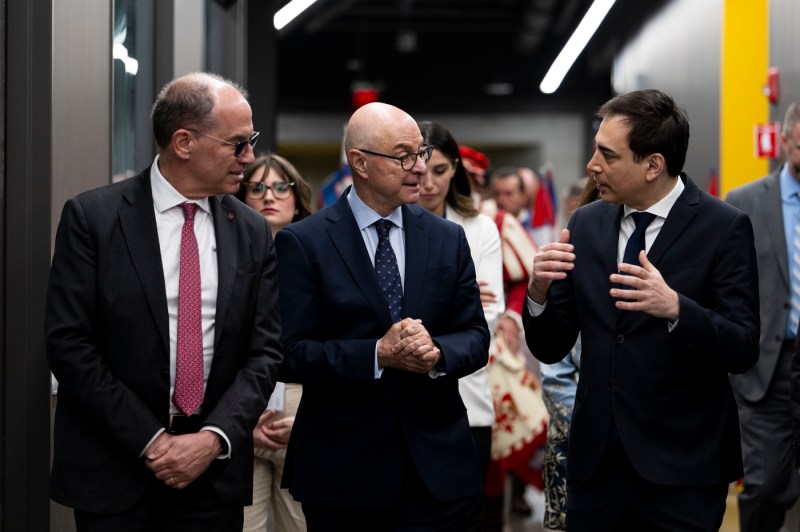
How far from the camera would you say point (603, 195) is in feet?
10.6

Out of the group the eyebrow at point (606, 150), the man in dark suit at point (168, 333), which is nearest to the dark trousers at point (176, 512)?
the man in dark suit at point (168, 333)

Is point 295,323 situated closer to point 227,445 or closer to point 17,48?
point 227,445

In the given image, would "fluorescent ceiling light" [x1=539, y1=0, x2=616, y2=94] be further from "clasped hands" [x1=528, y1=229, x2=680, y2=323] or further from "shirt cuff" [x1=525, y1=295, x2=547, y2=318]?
"clasped hands" [x1=528, y1=229, x2=680, y2=323]

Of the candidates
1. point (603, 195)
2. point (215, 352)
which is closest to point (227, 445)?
point (215, 352)

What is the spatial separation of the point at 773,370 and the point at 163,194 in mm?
2990

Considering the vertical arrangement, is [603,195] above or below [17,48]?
below

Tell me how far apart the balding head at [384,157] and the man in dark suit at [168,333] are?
13.8 inches

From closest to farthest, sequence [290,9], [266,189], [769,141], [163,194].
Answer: [163,194], [266,189], [769,141], [290,9]

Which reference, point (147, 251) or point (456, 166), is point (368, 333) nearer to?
point (147, 251)

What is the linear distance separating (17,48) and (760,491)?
354cm

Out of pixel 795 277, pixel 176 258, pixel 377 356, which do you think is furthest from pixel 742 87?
pixel 176 258

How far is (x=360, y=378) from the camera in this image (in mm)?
3154

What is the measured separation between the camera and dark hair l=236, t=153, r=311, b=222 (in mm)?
4520

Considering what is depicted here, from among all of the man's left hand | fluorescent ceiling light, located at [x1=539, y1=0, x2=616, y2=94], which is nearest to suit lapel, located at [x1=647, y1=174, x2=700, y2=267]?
the man's left hand
